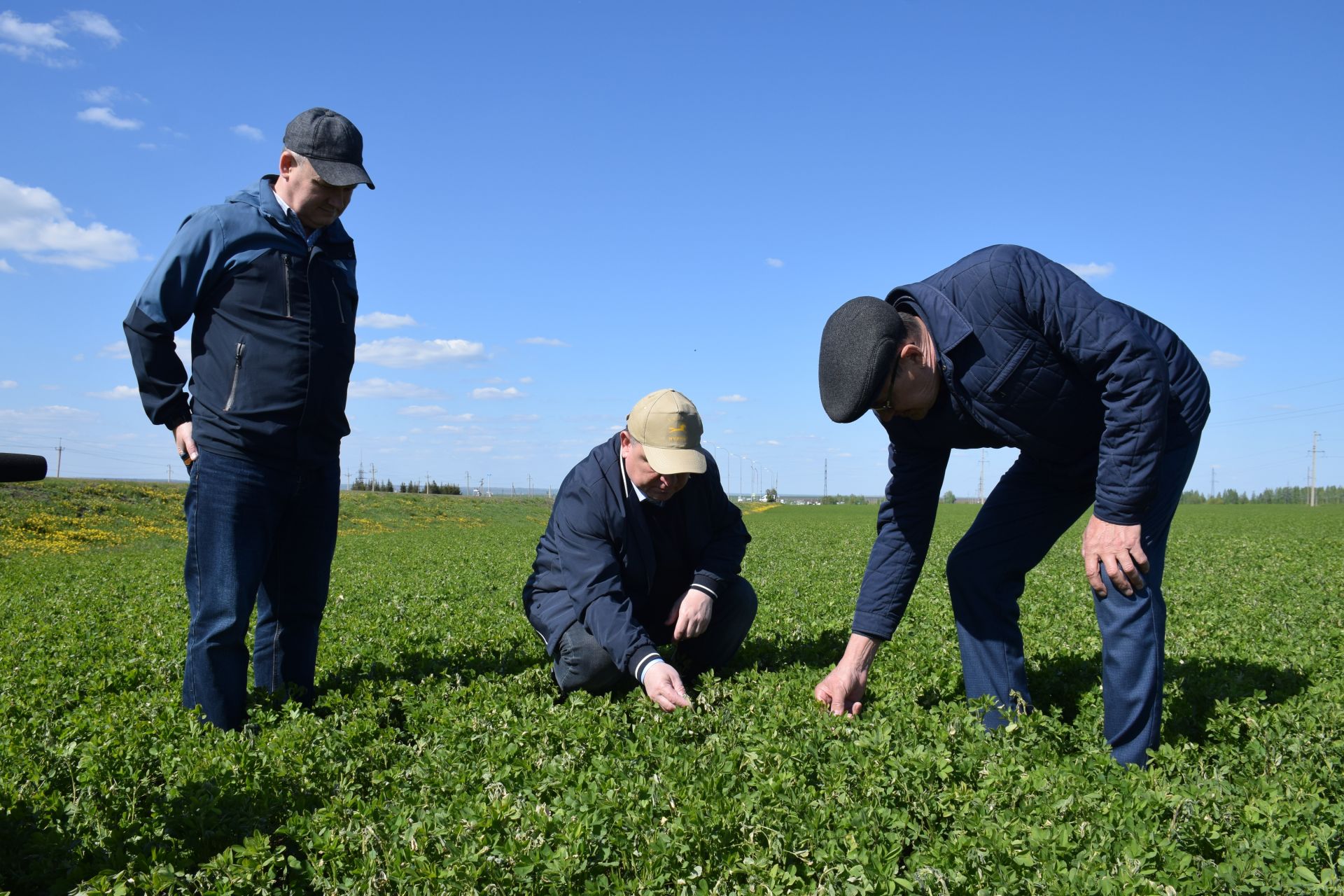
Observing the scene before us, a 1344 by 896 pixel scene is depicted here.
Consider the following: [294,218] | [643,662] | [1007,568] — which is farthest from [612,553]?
[294,218]

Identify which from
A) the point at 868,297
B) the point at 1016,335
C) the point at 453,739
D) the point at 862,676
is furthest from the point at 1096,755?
the point at 453,739

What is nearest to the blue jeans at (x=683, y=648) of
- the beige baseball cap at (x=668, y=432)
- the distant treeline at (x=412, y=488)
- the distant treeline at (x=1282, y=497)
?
the beige baseball cap at (x=668, y=432)

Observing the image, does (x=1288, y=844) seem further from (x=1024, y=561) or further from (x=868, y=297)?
(x=868, y=297)

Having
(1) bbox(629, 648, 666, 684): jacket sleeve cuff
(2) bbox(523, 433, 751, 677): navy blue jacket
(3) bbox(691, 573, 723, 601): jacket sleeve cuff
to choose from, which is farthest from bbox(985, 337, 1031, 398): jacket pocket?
(3) bbox(691, 573, 723, 601): jacket sleeve cuff

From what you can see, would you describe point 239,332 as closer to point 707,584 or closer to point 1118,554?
point 707,584

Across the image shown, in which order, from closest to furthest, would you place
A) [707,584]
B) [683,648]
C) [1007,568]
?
1. [1007,568]
2. [707,584]
3. [683,648]

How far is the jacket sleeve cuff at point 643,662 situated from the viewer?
3689mm

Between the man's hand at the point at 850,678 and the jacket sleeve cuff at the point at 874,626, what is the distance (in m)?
0.03

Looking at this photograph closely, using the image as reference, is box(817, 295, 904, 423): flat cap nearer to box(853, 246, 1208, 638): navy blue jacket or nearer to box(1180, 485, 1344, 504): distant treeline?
box(853, 246, 1208, 638): navy blue jacket

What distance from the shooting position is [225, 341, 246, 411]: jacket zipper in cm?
376

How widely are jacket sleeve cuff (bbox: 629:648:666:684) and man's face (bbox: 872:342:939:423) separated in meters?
1.38

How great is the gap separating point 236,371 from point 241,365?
0.10 feet

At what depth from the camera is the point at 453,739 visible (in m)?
3.50

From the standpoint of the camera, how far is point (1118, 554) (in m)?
A: 2.96
